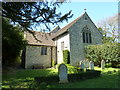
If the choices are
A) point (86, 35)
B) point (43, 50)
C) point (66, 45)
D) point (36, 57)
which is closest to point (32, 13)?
point (66, 45)

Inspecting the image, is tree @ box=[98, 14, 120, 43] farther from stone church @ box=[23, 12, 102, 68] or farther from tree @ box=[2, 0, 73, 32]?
tree @ box=[2, 0, 73, 32]

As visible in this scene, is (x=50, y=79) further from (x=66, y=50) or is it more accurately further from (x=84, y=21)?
(x=84, y=21)

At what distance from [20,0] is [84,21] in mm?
14745

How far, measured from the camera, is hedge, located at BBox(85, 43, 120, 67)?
15.5 m

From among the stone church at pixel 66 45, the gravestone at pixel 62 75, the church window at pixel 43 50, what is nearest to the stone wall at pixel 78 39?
the stone church at pixel 66 45

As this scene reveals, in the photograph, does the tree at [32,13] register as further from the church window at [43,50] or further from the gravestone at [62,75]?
the church window at [43,50]

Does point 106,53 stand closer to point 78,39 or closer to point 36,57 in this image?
point 78,39

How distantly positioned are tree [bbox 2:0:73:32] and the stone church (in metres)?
8.70

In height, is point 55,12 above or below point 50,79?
above

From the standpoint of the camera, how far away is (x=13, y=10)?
7.30 metres

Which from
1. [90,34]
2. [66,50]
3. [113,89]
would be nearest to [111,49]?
[90,34]

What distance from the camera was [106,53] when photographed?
16172mm

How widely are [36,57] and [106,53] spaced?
11511 mm

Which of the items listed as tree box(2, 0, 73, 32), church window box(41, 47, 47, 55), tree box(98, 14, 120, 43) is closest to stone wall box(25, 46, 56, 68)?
church window box(41, 47, 47, 55)
